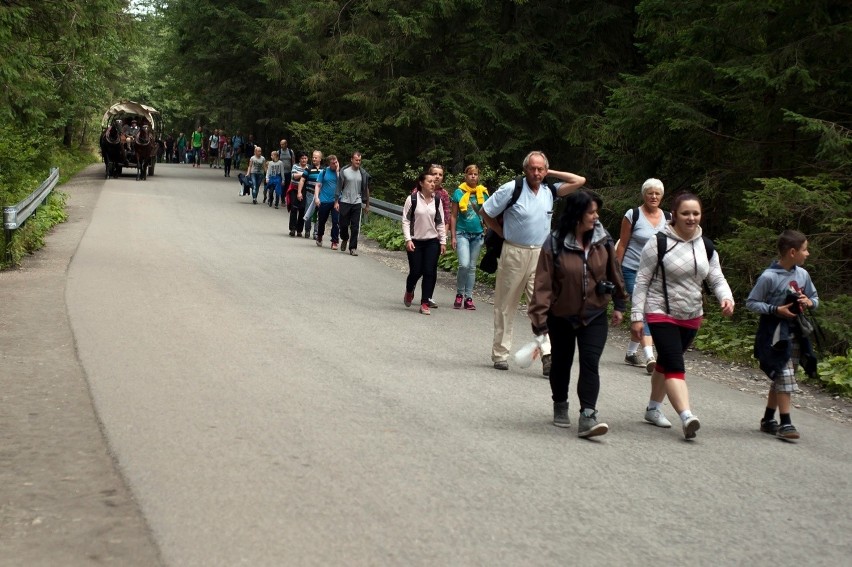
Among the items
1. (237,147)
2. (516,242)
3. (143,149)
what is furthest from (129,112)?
(516,242)

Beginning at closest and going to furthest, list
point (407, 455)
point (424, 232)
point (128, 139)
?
point (407, 455), point (424, 232), point (128, 139)

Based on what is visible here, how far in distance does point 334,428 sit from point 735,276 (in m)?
8.03

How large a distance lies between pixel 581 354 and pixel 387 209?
18.3m

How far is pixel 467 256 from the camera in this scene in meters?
14.8

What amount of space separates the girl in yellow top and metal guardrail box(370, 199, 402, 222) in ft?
31.6

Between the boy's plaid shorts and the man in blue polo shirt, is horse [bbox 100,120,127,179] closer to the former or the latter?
the man in blue polo shirt

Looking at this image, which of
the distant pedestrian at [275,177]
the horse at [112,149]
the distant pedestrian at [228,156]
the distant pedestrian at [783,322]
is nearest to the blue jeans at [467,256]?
the distant pedestrian at [783,322]

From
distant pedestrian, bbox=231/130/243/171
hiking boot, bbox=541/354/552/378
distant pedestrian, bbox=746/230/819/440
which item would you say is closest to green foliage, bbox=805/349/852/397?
Answer: distant pedestrian, bbox=746/230/819/440

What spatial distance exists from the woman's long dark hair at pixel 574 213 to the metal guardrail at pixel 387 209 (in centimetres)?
1652

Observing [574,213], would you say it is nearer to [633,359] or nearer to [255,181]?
[633,359]

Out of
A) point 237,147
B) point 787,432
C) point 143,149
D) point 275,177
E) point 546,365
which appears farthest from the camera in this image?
point 237,147

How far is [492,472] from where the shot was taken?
6629 mm

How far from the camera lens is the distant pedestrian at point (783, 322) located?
8.16 meters

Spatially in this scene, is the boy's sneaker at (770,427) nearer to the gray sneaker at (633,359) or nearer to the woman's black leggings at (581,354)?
the woman's black leggings at (581,354)
